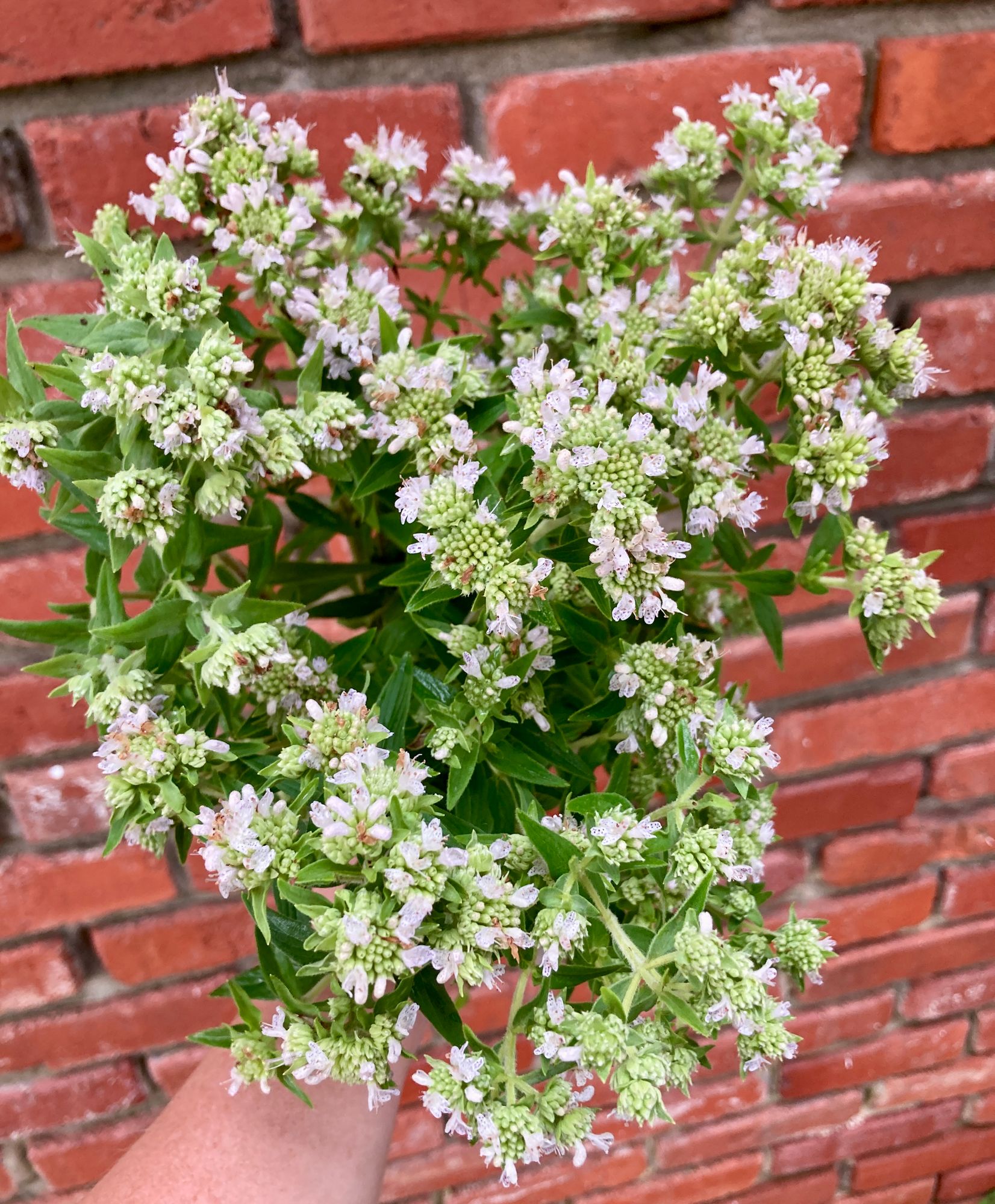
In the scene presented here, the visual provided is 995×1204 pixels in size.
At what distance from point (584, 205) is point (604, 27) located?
26cm

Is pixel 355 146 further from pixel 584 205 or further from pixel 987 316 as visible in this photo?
pixel 987 316

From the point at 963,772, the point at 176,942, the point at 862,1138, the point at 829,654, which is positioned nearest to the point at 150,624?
the point at 176,942

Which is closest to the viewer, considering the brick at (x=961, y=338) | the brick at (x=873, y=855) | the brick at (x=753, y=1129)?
the brick at (x=961, y=338)

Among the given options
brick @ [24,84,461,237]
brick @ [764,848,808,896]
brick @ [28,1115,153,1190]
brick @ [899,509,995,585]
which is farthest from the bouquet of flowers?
brick @ [28,1115,153,1190]

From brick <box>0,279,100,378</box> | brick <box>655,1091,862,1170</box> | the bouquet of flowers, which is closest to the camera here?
the bouquet of flowers

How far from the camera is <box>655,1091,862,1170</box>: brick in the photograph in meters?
1.09

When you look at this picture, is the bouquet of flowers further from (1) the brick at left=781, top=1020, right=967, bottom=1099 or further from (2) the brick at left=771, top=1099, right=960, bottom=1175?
(2) the brick at left=771, top=1099, right=960, bottom=1175

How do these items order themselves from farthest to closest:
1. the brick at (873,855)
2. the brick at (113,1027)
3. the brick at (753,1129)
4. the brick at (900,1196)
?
the brick at (900,1196), the brick at (753,1129), the brick at (873,855), the brick at (113,1027)

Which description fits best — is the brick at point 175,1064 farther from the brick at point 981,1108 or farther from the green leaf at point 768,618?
the brick at point 981,1108

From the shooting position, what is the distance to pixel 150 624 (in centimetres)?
44

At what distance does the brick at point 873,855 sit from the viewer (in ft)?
3.23

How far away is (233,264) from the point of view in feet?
1.57

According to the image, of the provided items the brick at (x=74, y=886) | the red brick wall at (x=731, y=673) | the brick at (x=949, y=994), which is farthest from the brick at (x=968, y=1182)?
the brick at (x=74, y=886)

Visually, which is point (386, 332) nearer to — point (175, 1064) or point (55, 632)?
point (55, 632)
